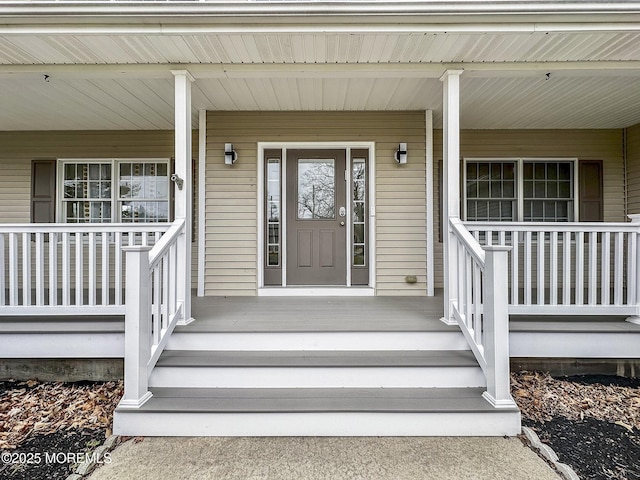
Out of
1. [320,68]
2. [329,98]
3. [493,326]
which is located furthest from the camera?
[329,98]

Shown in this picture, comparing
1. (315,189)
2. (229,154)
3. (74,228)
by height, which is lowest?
(74,228)

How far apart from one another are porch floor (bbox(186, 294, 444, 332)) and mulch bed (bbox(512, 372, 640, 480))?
2.70 ft

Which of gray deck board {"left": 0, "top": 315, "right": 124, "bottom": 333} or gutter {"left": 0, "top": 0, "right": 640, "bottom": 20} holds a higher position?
gutter {"left": 0, "top": 0, "right": 640, "bottom": 20}

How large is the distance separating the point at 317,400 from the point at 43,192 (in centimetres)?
529

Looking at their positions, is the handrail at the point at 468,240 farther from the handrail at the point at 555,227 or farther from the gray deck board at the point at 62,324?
the gray deck board at the point at 62,324

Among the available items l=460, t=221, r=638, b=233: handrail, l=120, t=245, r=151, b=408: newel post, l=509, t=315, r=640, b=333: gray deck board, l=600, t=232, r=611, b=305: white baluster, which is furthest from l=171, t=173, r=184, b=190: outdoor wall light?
l=600, t=232, r=611, b=305: white baluster

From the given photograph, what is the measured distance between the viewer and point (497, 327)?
2.37m

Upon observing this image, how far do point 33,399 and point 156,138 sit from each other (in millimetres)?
3729

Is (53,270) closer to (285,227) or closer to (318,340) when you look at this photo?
(318,340)

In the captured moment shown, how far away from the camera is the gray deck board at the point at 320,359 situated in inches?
101

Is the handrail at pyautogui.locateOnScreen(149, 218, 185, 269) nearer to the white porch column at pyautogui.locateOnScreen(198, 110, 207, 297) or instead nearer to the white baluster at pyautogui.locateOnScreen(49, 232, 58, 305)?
the white baluster at pyautogui.locateOnScreen(49, 232, 58, 305)

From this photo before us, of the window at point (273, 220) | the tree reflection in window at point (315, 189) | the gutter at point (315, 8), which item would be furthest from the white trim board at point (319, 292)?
the gutter at point (315, 8)

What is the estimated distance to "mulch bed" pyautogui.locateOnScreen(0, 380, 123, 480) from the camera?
2084 millimetres

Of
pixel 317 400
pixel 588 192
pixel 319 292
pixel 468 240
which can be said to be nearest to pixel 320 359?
pixel 317 400
